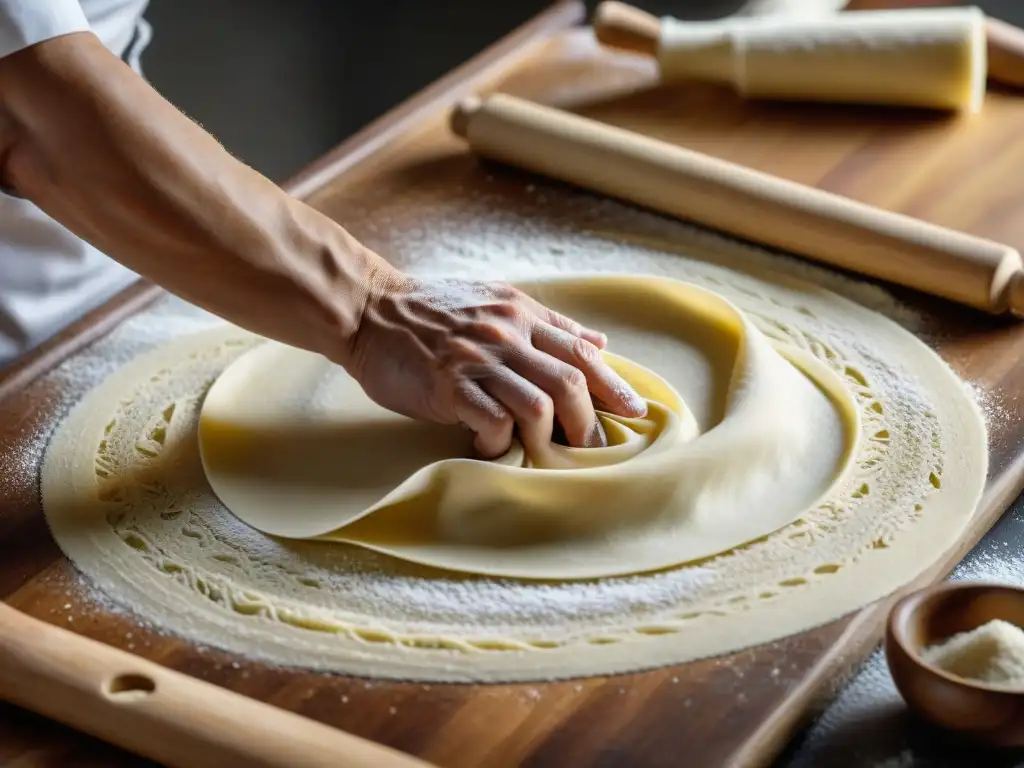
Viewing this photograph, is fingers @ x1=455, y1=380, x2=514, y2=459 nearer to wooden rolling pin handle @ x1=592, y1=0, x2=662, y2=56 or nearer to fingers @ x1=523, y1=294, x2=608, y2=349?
fingers @ x1=523, y1=294, x2=608, y2=349

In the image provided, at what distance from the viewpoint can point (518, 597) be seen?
1.00 m

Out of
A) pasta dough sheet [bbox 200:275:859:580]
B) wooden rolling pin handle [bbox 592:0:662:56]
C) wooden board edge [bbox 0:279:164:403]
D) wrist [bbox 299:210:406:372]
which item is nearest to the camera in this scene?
pasta dough sheet [bbox 200:275:859:580]

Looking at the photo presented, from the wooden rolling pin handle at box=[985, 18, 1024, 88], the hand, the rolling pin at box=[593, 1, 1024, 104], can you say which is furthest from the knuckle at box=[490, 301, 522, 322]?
the wooden rolling pin handle at box=[985, 18, 1024, 88]

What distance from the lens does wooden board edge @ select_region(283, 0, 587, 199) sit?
1.56 metres

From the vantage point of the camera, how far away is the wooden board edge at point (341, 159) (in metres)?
1.30

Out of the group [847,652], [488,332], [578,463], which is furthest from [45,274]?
[847,652]

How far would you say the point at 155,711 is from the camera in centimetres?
87

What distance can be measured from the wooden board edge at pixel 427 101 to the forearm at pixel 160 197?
0.38 m

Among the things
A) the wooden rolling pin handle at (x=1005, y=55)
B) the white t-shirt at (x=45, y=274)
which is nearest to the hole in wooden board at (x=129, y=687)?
the white t-shirt at (x=45, y=274)

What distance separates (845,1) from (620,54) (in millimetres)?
345

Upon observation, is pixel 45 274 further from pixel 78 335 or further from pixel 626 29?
pixel 626 29

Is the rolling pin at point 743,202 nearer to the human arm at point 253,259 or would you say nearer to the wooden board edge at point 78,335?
the human arm at point 253,259

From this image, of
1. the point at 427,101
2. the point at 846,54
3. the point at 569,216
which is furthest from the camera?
the point at 427,101

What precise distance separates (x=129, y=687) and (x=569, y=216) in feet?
2.53
